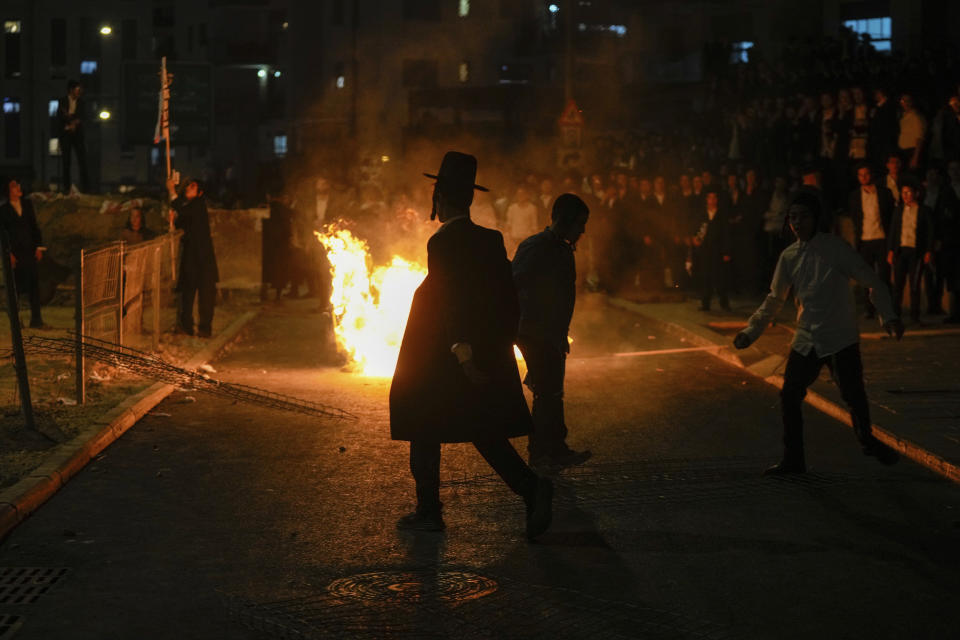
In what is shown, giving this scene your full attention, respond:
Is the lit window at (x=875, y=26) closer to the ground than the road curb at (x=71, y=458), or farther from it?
farther from it

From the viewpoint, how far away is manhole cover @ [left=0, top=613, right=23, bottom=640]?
16.8ft

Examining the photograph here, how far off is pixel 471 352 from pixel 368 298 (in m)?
8.01

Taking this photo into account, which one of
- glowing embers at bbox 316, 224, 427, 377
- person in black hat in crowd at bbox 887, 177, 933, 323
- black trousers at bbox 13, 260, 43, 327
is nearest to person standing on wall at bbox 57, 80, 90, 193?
black trousers at bbox 13, 260, 43, 327

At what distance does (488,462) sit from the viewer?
6.68 m

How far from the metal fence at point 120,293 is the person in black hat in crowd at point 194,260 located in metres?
0.33

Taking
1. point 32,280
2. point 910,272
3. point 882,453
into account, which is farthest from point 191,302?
point 882,453

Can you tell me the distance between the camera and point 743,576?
232 inches

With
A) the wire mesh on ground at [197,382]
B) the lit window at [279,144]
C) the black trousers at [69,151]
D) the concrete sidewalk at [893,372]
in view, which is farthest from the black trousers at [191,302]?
the lit window at [279,144]

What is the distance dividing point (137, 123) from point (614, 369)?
13.3 metres

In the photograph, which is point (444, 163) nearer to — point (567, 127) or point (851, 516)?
point (851, 516)

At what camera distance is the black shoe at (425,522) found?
6754mm

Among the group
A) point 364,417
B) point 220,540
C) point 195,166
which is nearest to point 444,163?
point 220,540

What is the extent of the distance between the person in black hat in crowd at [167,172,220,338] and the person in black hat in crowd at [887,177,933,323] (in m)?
8.51

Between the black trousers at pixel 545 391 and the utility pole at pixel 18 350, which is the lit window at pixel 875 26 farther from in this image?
the utility pole at pixel 18 350
